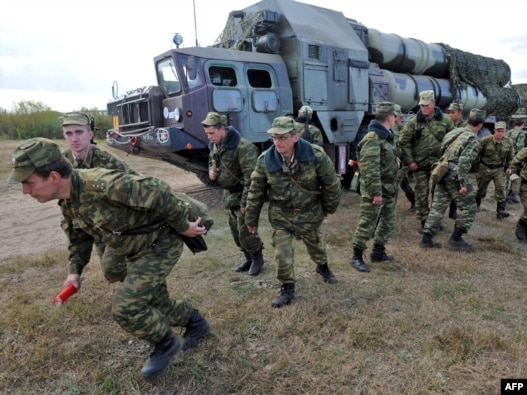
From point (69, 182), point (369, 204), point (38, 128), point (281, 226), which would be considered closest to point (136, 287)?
point (69, 182)

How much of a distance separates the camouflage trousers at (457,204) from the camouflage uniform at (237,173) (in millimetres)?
2188

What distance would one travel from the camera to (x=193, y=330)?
2.90 meters

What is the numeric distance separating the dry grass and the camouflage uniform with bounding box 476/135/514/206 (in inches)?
81.0

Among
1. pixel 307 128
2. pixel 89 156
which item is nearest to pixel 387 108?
pixel 307 128

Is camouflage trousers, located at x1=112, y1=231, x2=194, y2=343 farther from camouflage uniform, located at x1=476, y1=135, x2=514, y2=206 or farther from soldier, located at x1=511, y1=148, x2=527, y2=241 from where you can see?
camouflage uniform, located at x1=476, y1=135, x2=514, y2=206

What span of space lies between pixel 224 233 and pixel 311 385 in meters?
3.58

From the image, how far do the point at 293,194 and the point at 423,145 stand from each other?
288cm

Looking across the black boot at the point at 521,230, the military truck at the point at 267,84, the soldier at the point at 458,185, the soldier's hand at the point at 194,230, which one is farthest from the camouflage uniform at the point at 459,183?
the soldier's hand at the point at 194,230

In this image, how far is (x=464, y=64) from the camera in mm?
10703

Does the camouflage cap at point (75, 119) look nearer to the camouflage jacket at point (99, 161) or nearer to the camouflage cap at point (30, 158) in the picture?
the camouflage jacket at point (99, 161)

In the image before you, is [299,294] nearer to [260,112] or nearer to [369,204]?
[369,204]

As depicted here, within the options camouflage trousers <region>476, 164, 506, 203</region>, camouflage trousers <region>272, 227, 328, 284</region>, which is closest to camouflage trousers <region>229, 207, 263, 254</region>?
camouflage trousers <region>272, 227, 328, 284</region>

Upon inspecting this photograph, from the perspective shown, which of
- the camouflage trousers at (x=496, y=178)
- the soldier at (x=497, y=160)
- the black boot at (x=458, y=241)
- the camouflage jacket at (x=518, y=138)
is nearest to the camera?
the black boot at (x=458, y=241)

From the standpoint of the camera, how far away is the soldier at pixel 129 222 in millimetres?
2008
